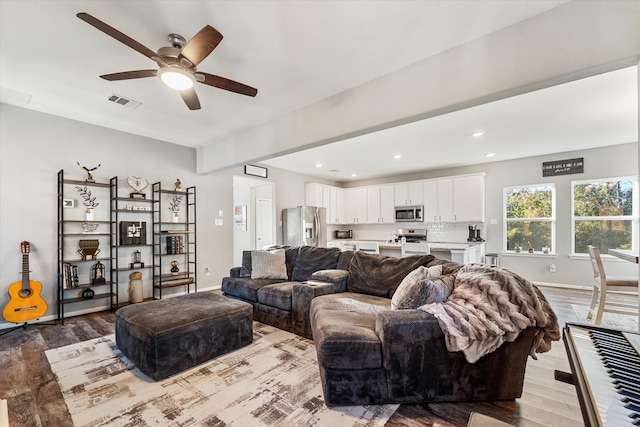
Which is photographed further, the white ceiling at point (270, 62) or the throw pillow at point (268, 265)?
the throw pillow at point (268, 265)

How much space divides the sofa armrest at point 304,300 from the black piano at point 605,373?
2.13 m

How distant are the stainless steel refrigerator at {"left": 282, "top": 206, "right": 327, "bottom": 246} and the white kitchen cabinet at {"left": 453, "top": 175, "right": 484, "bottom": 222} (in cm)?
302

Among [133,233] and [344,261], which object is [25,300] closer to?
[133,233]

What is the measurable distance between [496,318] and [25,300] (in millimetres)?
4657

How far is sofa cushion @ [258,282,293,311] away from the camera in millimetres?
3094

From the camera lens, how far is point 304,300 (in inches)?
115

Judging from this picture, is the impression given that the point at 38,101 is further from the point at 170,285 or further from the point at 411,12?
the point at 411,12

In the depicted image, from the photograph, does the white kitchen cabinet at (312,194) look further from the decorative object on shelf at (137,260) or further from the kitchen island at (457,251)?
the decorative object on shelf at (137,260)

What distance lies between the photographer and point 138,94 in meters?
3.01

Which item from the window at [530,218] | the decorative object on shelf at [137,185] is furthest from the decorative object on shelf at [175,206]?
the window at [530,218]

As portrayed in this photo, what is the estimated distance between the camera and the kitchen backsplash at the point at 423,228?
617 cm

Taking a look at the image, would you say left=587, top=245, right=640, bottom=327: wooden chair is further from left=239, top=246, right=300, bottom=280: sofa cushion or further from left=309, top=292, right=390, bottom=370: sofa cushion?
left=239, top=246, right=300, bottom=280: sofa cushion

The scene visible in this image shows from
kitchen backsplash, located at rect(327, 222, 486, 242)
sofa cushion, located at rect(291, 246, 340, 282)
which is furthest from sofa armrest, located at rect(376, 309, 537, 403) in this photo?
kitchen backsplash, located at rect(327, 222, 486, 242)

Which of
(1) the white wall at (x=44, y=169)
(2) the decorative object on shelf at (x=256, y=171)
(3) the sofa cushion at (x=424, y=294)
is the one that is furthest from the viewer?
(2) the decorative object on shelf at (x=256, y=171)
